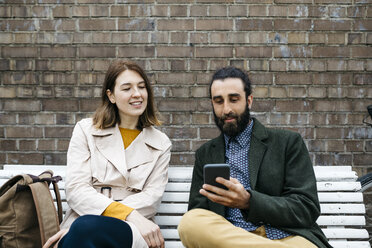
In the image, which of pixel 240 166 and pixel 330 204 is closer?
pixel 240 166

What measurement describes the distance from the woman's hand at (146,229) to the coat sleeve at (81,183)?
Answer: 18 cm

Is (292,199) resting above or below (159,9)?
below

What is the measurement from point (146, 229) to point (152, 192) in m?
0.30

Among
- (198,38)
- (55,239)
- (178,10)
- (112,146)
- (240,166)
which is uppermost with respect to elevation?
(178,10)

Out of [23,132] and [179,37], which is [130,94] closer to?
[179,37]

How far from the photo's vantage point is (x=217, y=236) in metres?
2.00

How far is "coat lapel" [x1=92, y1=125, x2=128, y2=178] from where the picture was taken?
254 centimetres

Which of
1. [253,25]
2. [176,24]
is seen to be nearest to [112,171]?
[176,24]

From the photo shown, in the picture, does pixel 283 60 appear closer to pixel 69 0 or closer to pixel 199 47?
pixel 199 47

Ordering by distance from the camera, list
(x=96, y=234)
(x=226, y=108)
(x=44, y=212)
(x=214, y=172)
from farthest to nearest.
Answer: (x=226, y=108) → (x=44, y=212) → (x=214, y=172) → (x=96, y=234)

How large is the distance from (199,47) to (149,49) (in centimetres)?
46

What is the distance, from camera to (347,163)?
363 cm

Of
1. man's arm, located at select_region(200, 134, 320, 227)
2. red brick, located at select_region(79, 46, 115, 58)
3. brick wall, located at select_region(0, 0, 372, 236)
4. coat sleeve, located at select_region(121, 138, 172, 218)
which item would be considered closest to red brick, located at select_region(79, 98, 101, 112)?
brick wall, located at select_region(0, 0, 372, 236)

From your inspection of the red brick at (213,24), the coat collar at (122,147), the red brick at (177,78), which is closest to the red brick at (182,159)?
the red brick at (177,78)
